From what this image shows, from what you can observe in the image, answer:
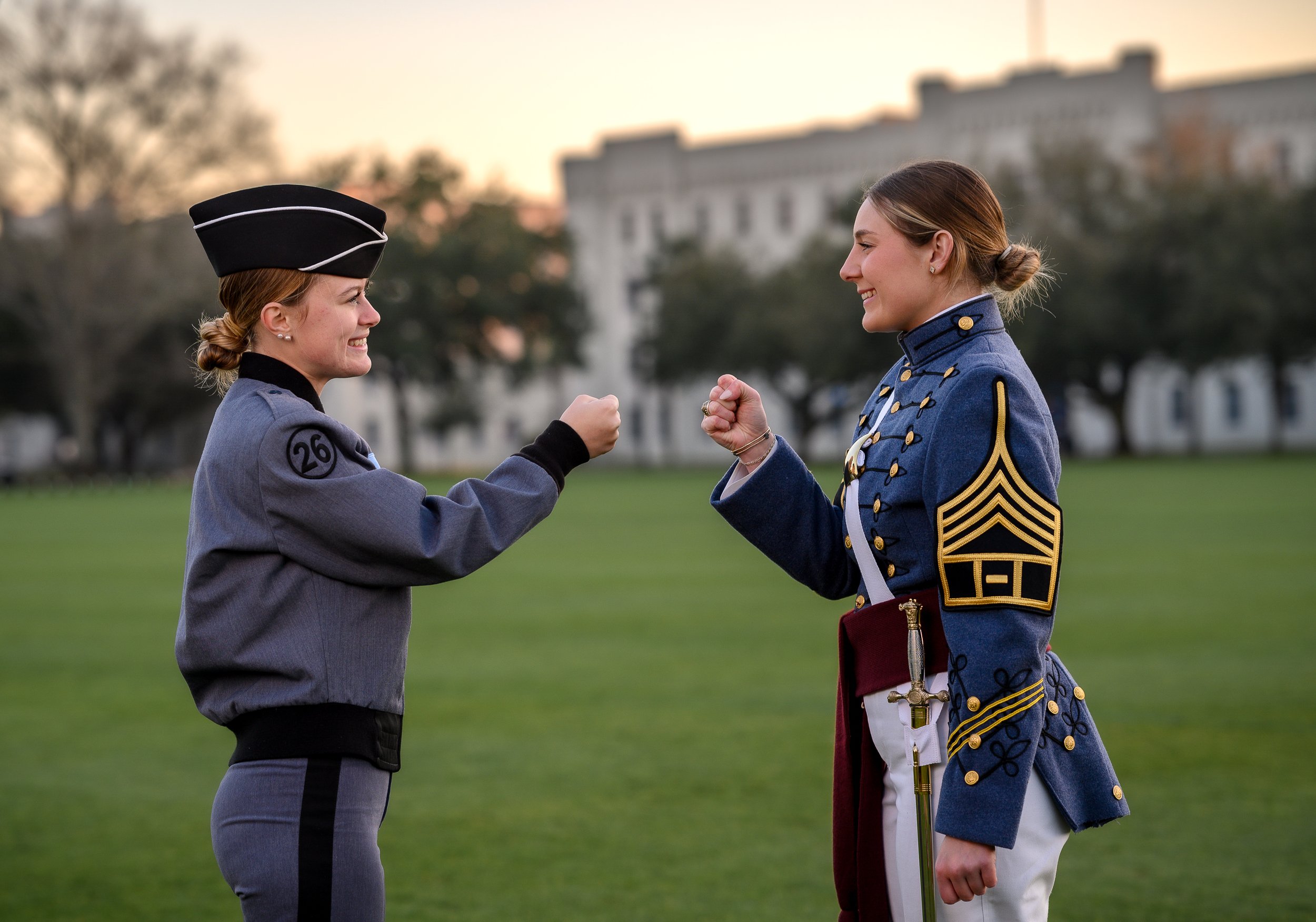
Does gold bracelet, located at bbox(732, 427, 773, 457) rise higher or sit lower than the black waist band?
higher

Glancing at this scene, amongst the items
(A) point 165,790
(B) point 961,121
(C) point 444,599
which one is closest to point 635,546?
(C) point 444,599

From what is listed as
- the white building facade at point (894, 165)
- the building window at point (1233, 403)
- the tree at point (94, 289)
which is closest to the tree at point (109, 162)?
the tree at point (94, 289)

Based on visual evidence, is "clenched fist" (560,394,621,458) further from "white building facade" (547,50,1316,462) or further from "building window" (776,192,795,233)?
"building window" (776,192,795,233)

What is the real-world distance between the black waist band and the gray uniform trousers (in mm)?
17

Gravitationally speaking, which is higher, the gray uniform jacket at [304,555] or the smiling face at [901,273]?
the smiling face at [901,273]

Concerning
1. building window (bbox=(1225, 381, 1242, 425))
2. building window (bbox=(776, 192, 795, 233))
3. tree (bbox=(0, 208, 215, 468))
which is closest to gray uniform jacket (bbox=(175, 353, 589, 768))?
tree (bbox=(0, 208, 215, 468))

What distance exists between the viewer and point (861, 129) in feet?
255

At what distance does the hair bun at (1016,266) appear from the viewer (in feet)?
9.98

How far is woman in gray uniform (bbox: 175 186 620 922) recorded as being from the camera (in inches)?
106

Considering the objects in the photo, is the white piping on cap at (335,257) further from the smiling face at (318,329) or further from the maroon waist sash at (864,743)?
the maroon waist sash at (864,743)

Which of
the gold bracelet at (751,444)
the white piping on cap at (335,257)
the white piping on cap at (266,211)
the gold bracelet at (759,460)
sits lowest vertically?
the gold bracelet at (759,460)

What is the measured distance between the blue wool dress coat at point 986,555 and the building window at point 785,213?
261ft

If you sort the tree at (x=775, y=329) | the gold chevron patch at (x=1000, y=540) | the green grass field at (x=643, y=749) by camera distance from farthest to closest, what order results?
the tree at (x=775, y=329) < the green grass field at (x=643, y=749) < the gold chevron patch at (x=1000, y=540)

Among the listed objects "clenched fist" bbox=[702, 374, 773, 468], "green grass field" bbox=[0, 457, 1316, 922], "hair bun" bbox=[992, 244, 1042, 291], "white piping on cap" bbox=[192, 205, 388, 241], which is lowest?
"green grass field" bbox=[0, 457, 1316, 922]
